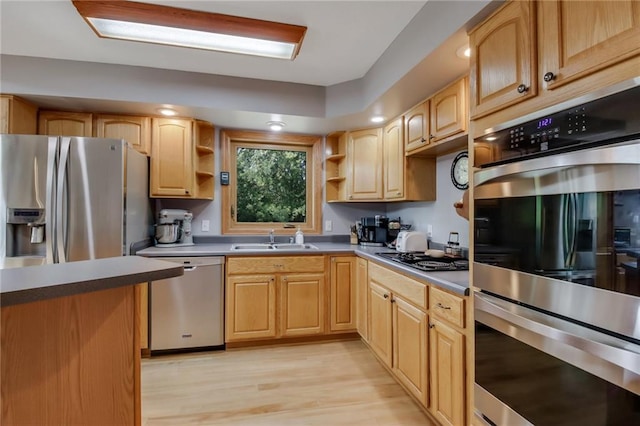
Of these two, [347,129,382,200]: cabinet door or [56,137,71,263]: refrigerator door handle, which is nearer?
[56,137,71,263]: refrigerator door handle

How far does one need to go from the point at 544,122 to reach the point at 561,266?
500mm

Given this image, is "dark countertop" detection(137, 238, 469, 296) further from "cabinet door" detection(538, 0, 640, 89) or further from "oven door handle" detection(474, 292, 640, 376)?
"cabinet door" detection(538, 0, 640, 89)

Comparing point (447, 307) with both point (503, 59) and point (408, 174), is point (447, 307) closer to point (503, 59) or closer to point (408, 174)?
point (503, 59)

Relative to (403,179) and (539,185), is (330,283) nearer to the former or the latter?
(403,179)

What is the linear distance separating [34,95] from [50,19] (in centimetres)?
78

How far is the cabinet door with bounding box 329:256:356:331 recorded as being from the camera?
9.65ft

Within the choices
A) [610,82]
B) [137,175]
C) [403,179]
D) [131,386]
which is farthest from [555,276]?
[137,175]

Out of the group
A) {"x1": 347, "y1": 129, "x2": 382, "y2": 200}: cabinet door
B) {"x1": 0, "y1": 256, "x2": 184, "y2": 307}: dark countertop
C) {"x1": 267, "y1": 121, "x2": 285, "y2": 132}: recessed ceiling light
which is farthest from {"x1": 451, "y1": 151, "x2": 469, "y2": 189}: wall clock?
{"x1": 0, "y1": 256, "x2": 184, "y2": 307}: dark countertop

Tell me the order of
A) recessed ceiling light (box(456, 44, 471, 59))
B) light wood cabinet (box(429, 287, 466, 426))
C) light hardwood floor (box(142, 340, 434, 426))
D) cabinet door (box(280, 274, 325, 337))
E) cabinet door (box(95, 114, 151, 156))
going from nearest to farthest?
light wood cabinet (box(429, 287, 466, 426)) < recessed ceiling light (box(456, 44, 471, 59)) < light hardwood floor (box(142, 340, 434, 426)) < cabinet door (box(95, 114, 151, 156)) < cabinet door (box(280, 274, 325, 337))

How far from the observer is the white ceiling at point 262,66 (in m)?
1.77

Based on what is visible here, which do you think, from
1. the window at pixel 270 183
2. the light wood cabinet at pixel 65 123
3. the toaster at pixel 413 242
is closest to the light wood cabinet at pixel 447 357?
the toaster at pixel 413 242

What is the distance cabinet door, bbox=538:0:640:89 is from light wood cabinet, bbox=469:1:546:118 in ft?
0.16

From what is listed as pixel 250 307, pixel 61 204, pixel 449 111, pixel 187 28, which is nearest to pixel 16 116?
pixel 61 204

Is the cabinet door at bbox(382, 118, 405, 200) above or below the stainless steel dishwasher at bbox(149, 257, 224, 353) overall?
above
